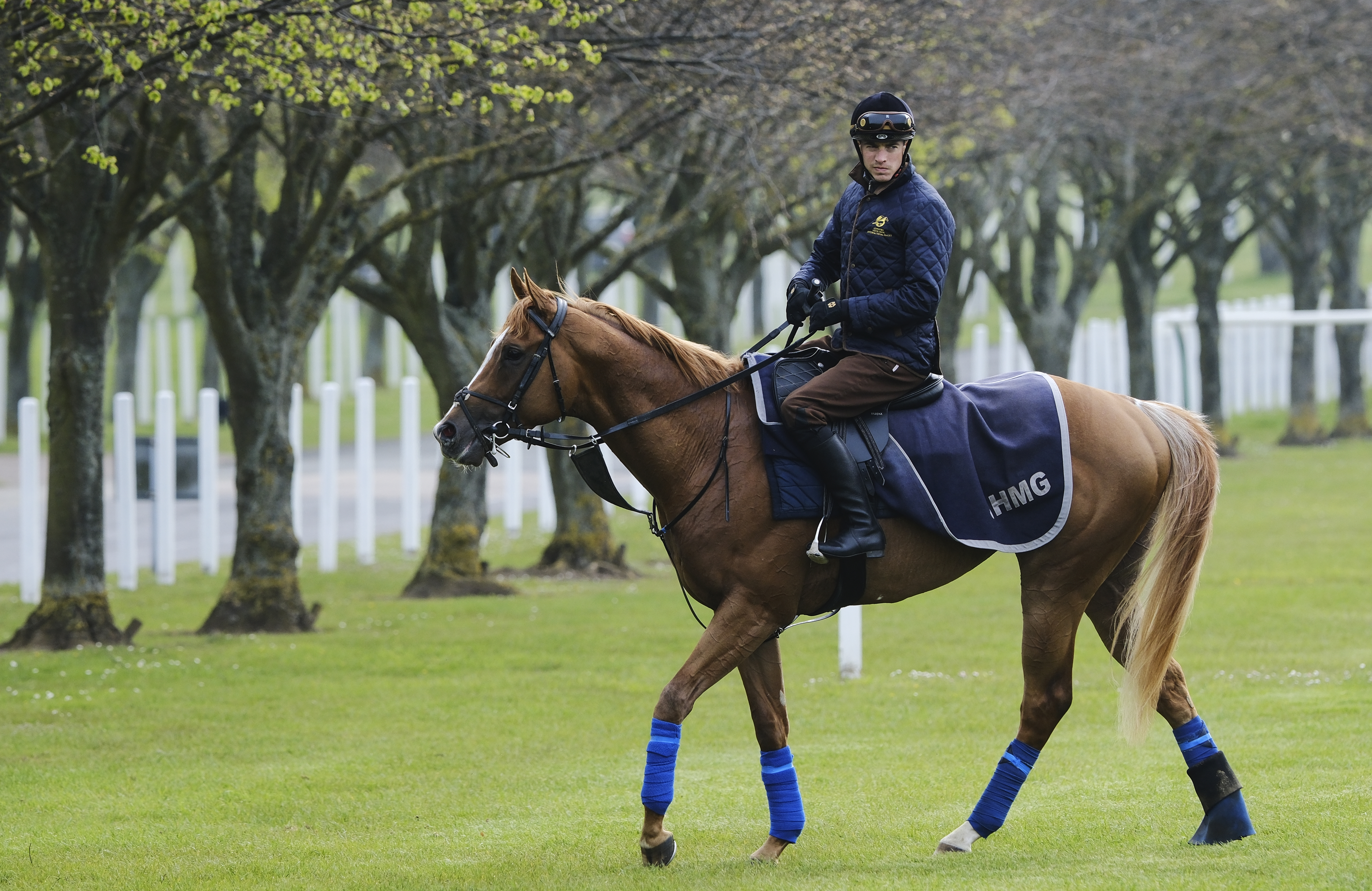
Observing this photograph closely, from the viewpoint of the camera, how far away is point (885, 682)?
1243cm

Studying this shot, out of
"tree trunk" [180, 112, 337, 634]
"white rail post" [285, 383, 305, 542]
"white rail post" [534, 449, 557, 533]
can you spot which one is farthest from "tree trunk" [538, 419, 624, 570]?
"tree trunk" [180, 112, 337, 634]

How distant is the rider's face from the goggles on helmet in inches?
1.1

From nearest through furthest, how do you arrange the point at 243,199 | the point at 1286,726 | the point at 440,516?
1. the point at 1286,726
2. the point at 243,199
3. the point at 440,516

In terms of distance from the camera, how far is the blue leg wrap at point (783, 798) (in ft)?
22.6

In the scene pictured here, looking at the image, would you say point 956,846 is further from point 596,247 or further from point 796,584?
point 596,247

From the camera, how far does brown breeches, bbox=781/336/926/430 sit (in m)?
6.91

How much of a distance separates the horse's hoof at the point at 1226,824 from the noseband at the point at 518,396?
10.9 feet

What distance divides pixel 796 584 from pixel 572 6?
21.3 ft

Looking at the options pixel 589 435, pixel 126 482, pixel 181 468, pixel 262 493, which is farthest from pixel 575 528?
pixel 589 435

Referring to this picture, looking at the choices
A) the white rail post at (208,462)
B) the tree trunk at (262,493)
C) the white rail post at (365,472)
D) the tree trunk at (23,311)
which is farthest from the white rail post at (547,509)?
the tree trunk at (23,311)

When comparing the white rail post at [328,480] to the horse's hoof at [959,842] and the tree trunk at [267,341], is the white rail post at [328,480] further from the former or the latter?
the horse's hoof at [959,842]

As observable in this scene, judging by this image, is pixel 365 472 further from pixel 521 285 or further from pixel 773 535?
pixel 773 535

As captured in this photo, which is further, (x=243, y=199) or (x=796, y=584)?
(x=243, y=199)

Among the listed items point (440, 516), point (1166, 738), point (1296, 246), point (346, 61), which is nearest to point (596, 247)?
point (440, 516)
